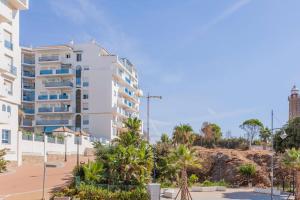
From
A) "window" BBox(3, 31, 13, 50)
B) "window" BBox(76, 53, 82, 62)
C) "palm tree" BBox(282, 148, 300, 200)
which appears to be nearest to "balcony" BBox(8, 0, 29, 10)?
"window" BBox(3, 31, 13, 50)

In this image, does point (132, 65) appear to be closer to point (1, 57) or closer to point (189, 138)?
point (189, 138)

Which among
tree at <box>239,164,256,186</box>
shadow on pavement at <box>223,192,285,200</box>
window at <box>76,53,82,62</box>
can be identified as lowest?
shadow on pavement at <box>223,192,285,200</box>

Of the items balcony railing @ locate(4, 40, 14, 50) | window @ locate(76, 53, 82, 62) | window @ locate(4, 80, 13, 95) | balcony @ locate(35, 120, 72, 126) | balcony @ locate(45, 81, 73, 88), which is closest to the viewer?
balcony railing @ locate(4, 40, 14, 50)

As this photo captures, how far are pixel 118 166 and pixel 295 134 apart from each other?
73.5 feet

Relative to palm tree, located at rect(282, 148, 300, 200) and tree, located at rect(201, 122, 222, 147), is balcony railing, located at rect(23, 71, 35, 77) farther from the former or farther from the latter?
palm tree, located at rect(282, 148, 300, 200)

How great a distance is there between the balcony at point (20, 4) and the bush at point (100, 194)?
24361mm

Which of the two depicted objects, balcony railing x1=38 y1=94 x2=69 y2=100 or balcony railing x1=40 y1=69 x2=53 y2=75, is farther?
balcony railing x1=40 y1=69 x2=53 y2=75

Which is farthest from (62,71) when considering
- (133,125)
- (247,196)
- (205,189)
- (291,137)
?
(247,196)

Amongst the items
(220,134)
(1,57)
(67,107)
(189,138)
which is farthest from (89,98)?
(1,57)

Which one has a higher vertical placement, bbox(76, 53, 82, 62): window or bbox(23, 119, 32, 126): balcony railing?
bbox(76, 53, 82, 62): window

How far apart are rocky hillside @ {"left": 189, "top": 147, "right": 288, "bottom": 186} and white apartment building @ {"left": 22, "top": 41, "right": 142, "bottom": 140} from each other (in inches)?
1071

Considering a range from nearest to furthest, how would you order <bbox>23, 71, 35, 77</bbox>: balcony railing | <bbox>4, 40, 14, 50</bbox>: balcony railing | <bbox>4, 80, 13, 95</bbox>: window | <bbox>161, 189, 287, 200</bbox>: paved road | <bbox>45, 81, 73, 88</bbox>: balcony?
1. <bbox>161, 189, 287, 200</bbox>: paved road
2. <bbox>4, 40, 14, 50</bbox>: balcony railing
3. <bbox>4, 80, 13, 95</bbox>: window
4. <bbox>45, 81, 73, 88</bbox>: balcony
5. <bbox>23, 71, 35, 77</bbox>: balcony railing

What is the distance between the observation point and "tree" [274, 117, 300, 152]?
45531mm

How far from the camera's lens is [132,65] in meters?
97.3
